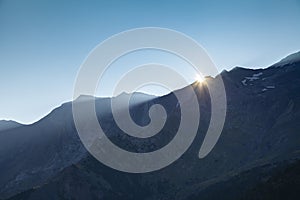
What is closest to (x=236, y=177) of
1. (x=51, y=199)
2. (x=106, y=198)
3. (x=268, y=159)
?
(x=268, y=159)

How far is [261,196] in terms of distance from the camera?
129 metres

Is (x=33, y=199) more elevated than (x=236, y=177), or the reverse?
(x=33, y=199)

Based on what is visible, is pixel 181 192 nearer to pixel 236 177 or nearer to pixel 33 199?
pixel 236 177

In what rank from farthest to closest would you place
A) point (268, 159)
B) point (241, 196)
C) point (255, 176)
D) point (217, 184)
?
point (268, 159), point (217, 184), point (255, 176), point (241, 196)

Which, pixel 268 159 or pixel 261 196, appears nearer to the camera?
pixel 261 196

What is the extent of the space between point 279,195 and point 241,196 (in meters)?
19.7

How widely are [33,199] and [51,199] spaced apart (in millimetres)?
10270

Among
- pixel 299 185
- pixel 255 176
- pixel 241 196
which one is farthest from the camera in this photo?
pixel 255 176

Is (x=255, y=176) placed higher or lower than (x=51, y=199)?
lower

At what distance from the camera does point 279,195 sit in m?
122

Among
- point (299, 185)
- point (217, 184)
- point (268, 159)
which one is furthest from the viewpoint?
point (268, 159)

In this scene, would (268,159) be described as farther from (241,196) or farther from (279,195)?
(279,195)

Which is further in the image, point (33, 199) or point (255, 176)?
point (33, 199)

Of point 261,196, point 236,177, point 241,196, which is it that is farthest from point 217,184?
point 261,196
